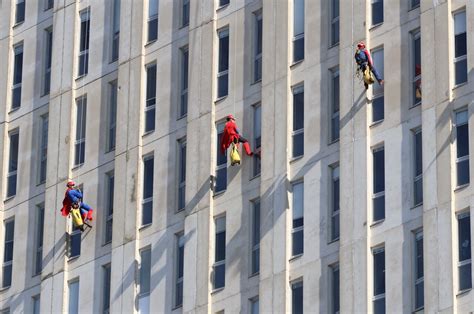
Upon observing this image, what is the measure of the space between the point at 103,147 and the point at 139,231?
4513mm

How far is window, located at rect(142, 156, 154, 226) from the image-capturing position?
98.8 m

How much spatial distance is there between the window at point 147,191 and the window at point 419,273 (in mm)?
13159

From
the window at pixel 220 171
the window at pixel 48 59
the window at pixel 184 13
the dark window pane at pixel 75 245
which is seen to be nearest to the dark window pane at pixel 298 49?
the window at pixel 220 171

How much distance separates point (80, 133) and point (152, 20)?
5.16 metres

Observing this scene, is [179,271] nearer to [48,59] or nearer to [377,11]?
[377,11]

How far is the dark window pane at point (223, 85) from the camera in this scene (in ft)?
320

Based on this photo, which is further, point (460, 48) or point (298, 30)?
point (298, 30)

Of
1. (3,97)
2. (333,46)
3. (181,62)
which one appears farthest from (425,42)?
(3,97)

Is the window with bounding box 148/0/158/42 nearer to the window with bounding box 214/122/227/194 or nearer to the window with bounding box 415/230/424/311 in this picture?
the window with bounding box 214/122/227/194

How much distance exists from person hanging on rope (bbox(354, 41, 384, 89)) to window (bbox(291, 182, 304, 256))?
4.52 m

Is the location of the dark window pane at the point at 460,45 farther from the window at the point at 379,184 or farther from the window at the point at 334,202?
the window at the point at 334,202

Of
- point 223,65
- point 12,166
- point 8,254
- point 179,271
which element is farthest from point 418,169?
point 12,166

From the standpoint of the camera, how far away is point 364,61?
91.2 metres

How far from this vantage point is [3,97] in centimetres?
10706
